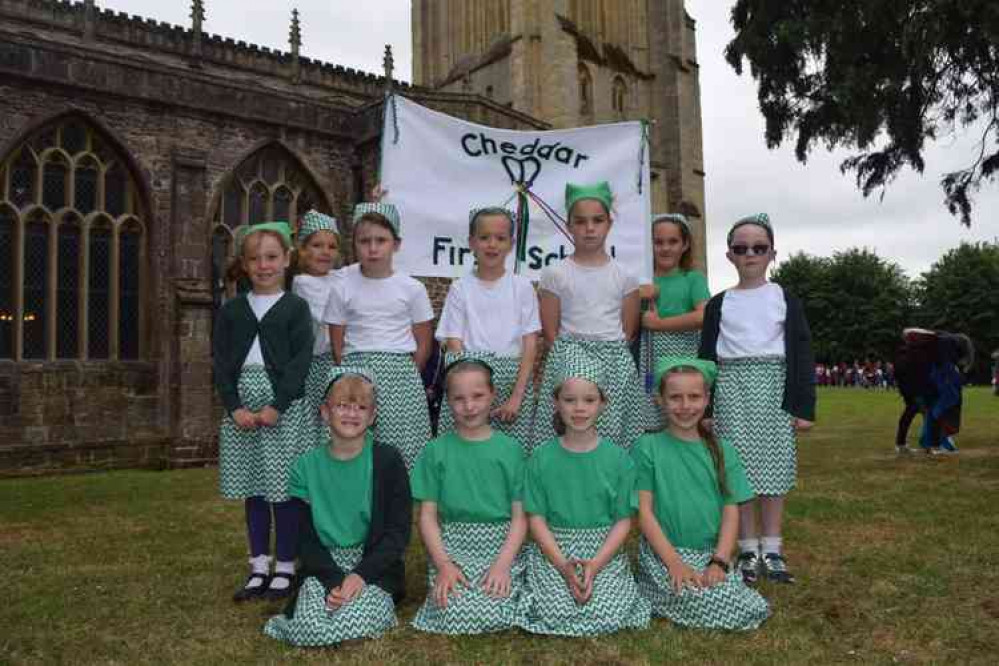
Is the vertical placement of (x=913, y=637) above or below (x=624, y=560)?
below

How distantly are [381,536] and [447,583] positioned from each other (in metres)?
0.41

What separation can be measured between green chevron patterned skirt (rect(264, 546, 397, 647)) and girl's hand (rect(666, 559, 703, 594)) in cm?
122

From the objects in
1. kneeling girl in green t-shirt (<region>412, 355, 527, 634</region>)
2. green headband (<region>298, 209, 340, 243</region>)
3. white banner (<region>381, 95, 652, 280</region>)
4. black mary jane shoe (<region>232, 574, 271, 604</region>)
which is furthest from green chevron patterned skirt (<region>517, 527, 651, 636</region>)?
green headband (<region>298, 209, 340, 243</region>)

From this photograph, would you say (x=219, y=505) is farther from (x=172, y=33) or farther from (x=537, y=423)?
(x=172, y=33)

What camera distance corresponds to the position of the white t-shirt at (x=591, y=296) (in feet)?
13.6

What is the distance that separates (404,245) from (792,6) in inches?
355

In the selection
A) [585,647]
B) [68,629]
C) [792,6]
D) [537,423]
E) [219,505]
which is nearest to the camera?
[585,647]

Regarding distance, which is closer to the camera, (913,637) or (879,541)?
(913,637)

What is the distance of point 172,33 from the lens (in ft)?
82.3

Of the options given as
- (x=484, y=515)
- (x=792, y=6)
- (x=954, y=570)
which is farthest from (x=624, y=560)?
(x=792, y=6)

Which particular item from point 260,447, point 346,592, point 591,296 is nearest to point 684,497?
point 591,296

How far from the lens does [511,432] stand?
4145 mm

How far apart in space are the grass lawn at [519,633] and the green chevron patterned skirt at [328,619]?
6 cm

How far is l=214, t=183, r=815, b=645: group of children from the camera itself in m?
3.53
